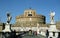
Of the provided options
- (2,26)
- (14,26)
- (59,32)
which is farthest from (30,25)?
(59,32)

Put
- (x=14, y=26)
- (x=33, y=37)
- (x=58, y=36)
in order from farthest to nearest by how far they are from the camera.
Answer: (x=14, y=26), (x=58, y=36), (x=33, y=37)

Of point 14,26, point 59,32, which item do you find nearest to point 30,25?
point 14,26

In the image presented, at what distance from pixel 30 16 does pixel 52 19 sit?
53.7 ft

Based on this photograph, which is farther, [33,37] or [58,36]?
[58,36]

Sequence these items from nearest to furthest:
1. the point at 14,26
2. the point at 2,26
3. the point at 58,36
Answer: the point at 58,36, the point at 2,26, the point at 14,26

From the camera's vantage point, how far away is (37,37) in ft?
63.3

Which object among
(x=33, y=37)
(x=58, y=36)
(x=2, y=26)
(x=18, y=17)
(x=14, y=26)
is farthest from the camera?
(x=18, y=17)

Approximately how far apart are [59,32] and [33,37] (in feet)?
9.97

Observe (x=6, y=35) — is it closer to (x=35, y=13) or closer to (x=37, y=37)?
Result: (x=37, y=37)

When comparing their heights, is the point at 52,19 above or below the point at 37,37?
above

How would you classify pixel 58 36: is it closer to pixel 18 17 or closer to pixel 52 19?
pixel 52 19

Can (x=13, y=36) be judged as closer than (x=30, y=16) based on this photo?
Yes

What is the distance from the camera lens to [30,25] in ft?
102

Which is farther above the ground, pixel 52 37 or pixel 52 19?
pixel 52 19
